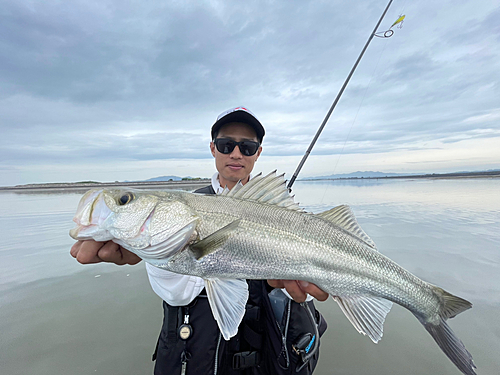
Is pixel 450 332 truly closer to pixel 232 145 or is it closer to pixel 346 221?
pixel 346 221

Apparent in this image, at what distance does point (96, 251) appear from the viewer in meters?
1.77

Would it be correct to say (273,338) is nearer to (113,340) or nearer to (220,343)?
(220,343)

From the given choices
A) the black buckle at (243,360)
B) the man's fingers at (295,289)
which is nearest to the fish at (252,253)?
the man's fingers at (295,289)

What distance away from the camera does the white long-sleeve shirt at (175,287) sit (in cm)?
205

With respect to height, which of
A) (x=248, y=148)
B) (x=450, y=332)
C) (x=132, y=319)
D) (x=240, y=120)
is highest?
(x=240, y=120)

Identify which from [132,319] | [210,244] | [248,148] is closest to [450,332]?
[210,244]

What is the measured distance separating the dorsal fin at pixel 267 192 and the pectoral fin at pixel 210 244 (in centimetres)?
38

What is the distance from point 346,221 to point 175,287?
5.45 ft

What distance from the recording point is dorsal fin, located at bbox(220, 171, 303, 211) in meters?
2.00

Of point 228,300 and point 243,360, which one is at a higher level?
point 228,300

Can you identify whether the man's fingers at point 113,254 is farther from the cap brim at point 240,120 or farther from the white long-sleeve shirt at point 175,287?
the cap brim at point 240,120

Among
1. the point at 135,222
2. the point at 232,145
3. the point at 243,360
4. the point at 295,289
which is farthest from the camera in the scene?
the point at 232,145

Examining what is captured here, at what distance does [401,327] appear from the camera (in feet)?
11.7

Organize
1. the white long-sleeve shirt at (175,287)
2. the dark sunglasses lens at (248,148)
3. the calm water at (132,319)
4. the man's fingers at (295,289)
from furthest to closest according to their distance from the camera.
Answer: the dark sunglasses lens at (248,148) → the calm water at (132,319) → the white long-sleeve shirt at (175,287) → the man's fingers at (295,289)
